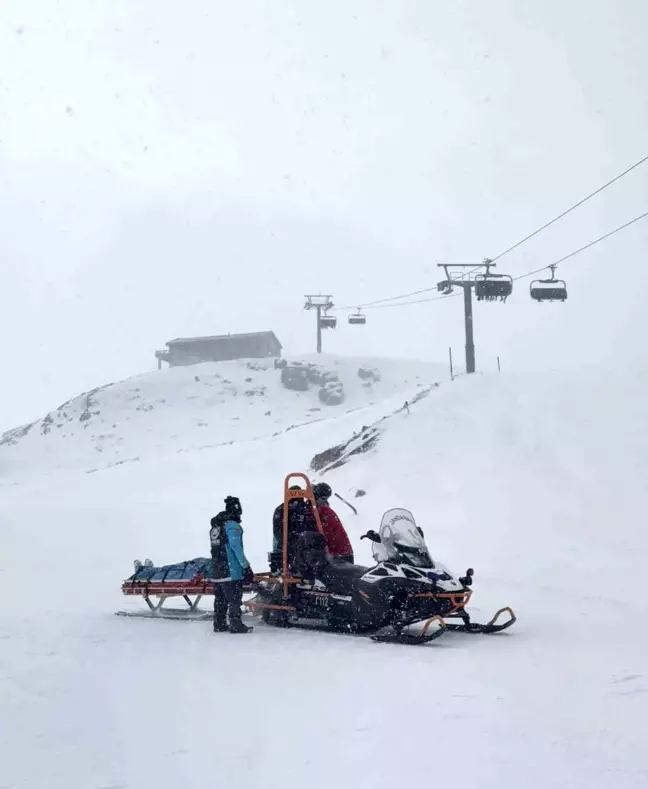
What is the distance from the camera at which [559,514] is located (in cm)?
1558

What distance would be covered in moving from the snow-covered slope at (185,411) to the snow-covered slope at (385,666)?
22.8 m

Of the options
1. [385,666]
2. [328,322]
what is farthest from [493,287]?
[385,666]

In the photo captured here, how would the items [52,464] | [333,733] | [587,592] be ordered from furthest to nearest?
[52,464], [587,592], [333,733]

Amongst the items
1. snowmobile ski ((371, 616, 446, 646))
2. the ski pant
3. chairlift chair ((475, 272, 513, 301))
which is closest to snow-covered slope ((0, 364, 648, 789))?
snowmobile ski ((371, 616, 446, 646))

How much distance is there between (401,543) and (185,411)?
1768 inches

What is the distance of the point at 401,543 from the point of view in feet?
28.1

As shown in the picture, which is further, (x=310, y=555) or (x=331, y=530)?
(x=331, y=530)

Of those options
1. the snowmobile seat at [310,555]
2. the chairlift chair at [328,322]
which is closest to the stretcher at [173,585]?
the snowmobile seat at [310,555]

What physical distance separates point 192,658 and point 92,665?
959 millimetres

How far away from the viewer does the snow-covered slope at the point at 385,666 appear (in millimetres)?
4523

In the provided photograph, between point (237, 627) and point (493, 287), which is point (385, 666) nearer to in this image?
point (237, 627)

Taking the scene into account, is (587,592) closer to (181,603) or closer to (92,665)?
(181,603)

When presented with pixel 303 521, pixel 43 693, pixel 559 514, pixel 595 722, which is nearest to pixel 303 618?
pixel 303 521

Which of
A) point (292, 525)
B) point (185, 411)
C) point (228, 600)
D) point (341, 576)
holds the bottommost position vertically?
point (228, 600)
